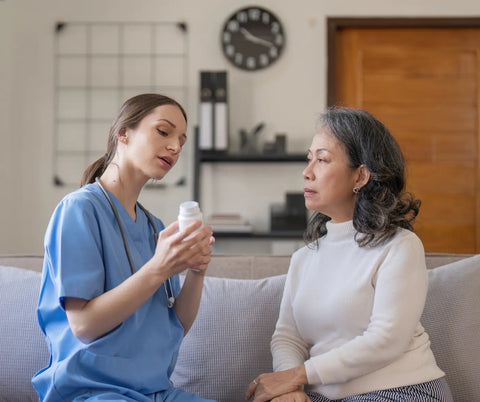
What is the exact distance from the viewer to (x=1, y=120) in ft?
12.2

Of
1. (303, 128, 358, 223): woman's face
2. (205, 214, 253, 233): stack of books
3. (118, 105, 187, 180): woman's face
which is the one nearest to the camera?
(118, 105, 187, 180): woman's face

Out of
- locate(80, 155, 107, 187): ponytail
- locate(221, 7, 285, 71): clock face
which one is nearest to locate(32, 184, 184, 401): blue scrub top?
locate(80, 155, 107, 187): ponytail

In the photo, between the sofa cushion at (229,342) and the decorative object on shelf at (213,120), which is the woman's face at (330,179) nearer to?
the sofa cushion at (229,342)

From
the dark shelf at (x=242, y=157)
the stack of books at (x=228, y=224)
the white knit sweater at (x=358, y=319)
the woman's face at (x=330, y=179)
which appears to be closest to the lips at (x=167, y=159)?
the woman's face at (x=330, y=179)

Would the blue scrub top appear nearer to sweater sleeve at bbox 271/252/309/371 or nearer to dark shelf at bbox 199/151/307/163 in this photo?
sweater sleeve at bbox 271/252/309/371

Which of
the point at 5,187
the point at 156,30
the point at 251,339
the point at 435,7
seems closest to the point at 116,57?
the point at 156,30

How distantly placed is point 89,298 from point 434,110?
10.8 ft

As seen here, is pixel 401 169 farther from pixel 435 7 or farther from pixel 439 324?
pixel 435 7

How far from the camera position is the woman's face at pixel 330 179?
4.74 ft

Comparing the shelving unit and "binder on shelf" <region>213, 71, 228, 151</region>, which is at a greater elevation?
"binder on shelf" <region>213, 71, 228, 151</region>

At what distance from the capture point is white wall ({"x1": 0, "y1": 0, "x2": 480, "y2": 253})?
3.85 metres

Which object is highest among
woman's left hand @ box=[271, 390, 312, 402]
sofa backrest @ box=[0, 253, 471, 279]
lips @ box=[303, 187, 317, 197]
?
lips @ box=[303, 187, 317, 197]

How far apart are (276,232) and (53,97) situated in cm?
172

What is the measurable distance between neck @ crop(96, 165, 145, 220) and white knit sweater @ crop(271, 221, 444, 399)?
18.9 inches
